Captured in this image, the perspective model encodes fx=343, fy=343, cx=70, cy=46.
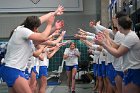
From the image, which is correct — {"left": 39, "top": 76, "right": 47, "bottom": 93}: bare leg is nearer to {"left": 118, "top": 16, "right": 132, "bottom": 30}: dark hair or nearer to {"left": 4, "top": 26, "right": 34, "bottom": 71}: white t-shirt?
{"left": 4, "top": 26, "right": 34, "bottom": 71}: white t-shirt

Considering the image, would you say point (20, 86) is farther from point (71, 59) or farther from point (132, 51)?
point (71, 59)

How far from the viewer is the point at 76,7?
1736 cm

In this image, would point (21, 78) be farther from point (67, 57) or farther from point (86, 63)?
point (86, 63)

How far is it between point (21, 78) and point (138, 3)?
8.81 ft

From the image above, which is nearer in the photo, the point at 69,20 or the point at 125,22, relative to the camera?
the point at 125,22

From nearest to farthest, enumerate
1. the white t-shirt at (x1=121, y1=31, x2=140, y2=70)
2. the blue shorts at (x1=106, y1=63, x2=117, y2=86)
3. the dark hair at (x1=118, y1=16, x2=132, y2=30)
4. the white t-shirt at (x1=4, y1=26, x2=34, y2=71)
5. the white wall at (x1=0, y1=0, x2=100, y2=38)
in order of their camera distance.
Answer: the white t-shirt at (x1=121, y1=31, x2=140, y2=70) → the white t-shirt at (x1=4, y1=26, x2=34, y2=71) → the dark hair at (x1=118, y1=16, x2=132, y2=30) → the blue shorts at (x1=106, y1=63, x2=117, y2=86) → the white wall at (x1=0, y1=0, x2=100, y2=38)

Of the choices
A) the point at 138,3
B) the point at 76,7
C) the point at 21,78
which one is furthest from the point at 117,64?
the point at 76,7

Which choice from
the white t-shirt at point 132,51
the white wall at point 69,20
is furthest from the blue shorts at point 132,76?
the white wall at point 69,20

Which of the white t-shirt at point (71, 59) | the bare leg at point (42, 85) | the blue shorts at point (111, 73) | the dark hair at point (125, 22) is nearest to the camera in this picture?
the dark hair at point (125, 22)

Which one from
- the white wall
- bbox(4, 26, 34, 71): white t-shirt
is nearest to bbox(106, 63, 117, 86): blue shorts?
bbox(4, 26, 34, 71): white t-shirt

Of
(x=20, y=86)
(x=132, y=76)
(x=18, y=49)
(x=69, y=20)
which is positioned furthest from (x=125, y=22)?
(x=69, y=20)

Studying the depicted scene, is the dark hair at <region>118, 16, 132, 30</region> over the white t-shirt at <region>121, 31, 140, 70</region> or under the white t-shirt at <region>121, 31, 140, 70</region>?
over

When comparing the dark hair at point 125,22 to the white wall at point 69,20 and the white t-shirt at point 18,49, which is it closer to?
the white t-shirt at point 18,49

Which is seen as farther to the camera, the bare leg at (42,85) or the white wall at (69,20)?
the white wall at (69,20)
